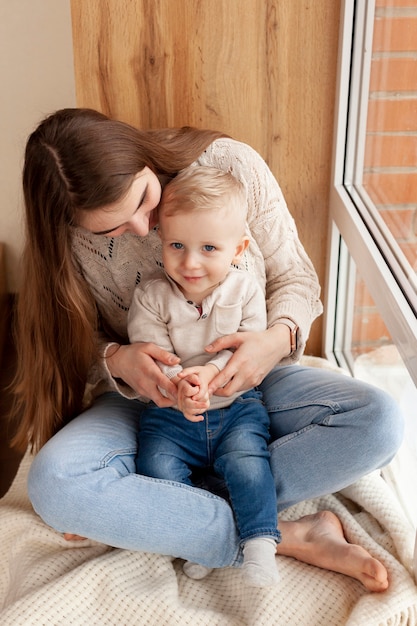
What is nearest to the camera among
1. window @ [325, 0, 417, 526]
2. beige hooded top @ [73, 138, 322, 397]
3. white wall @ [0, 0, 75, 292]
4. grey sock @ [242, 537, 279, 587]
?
grey sock @ [242, 537, 279, 587]

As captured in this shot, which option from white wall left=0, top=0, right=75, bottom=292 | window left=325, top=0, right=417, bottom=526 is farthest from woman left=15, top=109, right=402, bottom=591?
white wall left=0, top=0, right=75, bottom=292

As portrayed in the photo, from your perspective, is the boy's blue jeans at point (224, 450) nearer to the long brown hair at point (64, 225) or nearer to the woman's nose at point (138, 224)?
the long brown hair at point (64, 225)

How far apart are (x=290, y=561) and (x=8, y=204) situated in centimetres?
132

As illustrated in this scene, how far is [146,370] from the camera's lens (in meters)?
1.41

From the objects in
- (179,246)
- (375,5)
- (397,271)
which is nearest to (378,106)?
(375,5)

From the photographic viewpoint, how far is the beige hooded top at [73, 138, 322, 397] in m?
1.53

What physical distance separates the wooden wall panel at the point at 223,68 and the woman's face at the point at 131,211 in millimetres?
391

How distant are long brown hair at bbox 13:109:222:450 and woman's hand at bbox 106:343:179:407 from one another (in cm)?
9

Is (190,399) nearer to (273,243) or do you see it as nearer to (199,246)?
(199,246)

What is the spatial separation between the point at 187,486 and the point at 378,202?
0.70 meters

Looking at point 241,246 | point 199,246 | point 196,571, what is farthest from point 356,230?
point 196,571

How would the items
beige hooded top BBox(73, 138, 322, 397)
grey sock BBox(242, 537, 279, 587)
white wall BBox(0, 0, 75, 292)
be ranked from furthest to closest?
white wall BBox(0, 0, 75, 292) < beige hooded top BBox(73, 138, 322, 397) < grey sock BBox(242, 537, 279, 587)

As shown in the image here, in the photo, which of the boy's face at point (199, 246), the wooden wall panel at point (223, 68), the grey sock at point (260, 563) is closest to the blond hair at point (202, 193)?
the boy's face at point (199, 246)

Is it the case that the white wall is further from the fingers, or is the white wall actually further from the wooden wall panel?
the fingers
